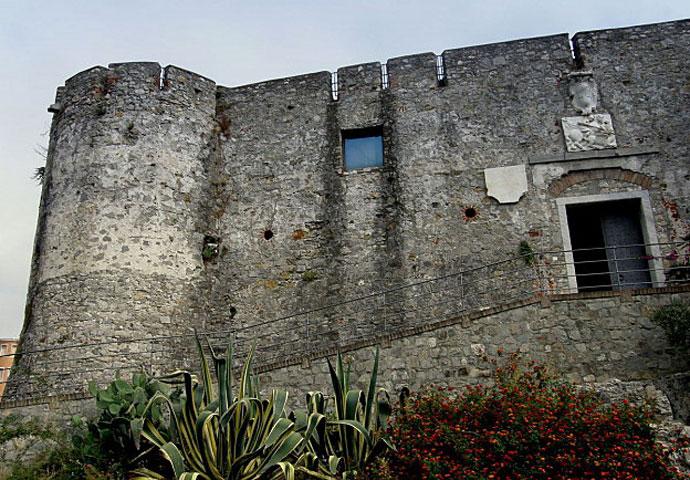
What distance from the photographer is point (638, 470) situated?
739 cm

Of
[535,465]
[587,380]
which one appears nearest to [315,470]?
[535,465]

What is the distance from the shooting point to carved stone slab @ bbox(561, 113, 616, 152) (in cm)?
1332

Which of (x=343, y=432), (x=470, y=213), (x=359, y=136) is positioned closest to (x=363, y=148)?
(x=359, y=136)

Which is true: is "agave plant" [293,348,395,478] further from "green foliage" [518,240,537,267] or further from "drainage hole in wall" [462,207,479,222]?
"drainage hole in wall" [462,207,479,222]

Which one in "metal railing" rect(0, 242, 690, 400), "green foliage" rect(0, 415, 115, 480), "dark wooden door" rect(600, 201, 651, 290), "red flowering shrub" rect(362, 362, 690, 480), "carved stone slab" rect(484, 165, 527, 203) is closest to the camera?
"red flowering shrub" rect(362, 362, 690, 480)

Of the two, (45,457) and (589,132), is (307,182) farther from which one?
(45,457)

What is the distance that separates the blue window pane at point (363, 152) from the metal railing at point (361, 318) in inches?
108

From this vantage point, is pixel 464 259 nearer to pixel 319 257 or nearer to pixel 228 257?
pixel 319 257

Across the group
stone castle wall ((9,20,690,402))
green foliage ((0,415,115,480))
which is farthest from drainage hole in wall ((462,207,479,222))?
green foliage ((0,415,115,480))

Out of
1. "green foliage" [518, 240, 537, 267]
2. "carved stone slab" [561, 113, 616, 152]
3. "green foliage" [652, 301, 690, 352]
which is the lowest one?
"green foliage" [652, 301, 690, 352]

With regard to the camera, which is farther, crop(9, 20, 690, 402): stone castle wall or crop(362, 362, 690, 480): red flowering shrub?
crop(9, 20, 690, 402): stone castle wall

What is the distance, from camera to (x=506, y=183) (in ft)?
44.0

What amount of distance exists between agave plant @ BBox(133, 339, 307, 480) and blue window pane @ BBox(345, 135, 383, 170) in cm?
692

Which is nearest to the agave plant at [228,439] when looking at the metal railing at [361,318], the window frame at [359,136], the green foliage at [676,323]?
the metal railing at [361,318]
